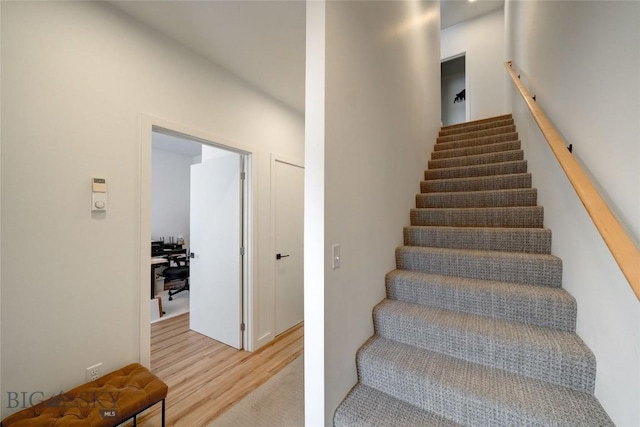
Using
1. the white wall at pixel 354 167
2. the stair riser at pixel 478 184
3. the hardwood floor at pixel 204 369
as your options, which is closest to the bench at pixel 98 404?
the hardwood floor at pixel 204 369

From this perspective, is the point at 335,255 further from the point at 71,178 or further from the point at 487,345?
the point at 71,178

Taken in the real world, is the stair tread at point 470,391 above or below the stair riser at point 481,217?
below

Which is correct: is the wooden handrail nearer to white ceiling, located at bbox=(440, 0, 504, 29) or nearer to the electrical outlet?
the electrical outlet

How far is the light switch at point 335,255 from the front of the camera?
1.24m

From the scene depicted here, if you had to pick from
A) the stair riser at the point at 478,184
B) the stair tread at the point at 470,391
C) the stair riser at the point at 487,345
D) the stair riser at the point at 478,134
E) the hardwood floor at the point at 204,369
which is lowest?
the hardwood floor at the point at 204,369

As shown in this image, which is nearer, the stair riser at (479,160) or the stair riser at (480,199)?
the stair riser at (480,199)

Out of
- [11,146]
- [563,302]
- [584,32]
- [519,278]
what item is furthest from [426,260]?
[11,146]

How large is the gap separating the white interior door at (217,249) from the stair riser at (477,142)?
8.90 feet

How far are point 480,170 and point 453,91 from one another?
505cm

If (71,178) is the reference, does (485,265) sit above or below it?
below

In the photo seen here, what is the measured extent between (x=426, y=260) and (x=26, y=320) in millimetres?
2450

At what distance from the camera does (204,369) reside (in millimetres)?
2334

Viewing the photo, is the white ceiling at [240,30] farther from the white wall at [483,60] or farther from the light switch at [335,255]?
the white wall at [483,60]

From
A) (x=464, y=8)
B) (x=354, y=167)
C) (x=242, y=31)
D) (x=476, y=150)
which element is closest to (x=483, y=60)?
(x=464, y=8)
